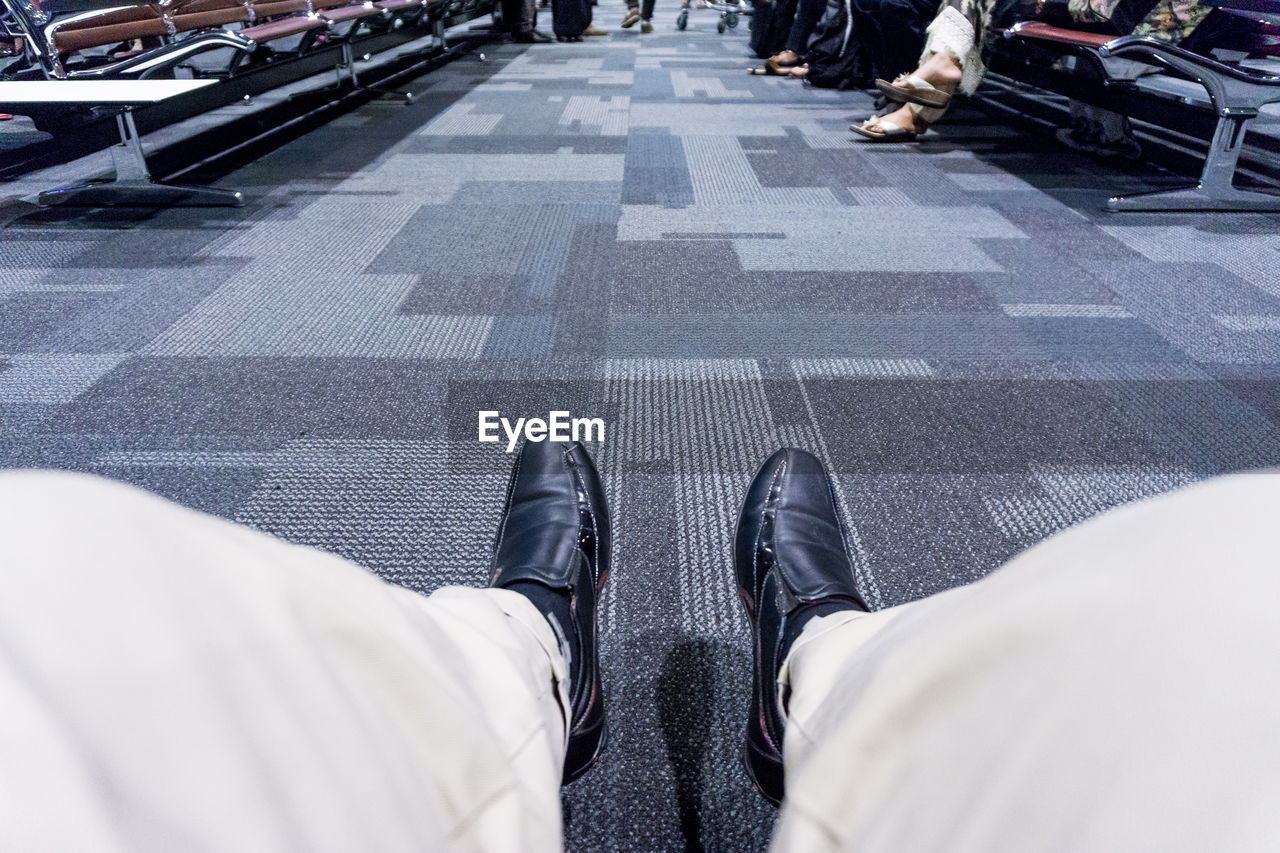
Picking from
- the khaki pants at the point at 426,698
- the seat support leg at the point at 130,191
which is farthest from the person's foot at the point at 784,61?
the khaki pants at the point at 426,698

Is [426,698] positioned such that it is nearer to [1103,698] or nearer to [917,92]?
[1103,698]

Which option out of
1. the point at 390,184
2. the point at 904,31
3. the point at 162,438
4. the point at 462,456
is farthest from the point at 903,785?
the point at 904,31

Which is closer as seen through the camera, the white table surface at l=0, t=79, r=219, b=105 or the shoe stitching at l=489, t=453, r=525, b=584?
the shoe stitching at l=489, t=453, r=525, b=584

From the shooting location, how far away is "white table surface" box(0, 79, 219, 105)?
4.65 feet

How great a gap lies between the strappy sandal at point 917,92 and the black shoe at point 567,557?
1908 millimetres

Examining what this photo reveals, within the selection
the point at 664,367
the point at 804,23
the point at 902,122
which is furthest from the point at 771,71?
the point at 664,367

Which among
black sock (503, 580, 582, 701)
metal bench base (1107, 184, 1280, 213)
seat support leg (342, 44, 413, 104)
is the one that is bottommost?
black sock (503, 580, 582, 701)

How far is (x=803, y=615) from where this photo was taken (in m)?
0.61

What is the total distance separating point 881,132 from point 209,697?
2456mm

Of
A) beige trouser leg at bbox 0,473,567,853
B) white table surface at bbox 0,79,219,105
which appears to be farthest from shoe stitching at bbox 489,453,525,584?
white table surface at bbox 0,79,219,105

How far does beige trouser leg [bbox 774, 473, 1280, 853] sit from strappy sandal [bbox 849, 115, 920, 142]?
7.58 feet

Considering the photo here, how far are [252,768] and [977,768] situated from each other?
0.24 meters

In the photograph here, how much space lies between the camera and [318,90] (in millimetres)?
3088

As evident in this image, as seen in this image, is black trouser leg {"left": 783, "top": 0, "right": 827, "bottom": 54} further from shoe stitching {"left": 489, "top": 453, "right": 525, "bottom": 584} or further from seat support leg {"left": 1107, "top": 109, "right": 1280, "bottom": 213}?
shoe stitching {"left": 489, "top": 453, "right": 525, "bottom": 584}
